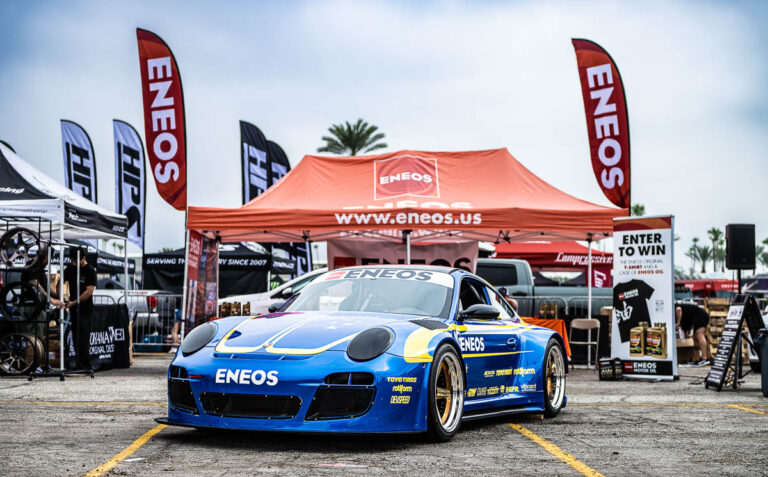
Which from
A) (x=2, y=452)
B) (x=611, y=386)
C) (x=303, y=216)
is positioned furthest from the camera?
(x=303, y=216)

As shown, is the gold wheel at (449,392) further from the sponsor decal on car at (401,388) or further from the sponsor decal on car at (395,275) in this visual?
the sponsor decal on car at (395,275)

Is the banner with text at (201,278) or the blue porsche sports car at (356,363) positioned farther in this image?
the banner with text at (201,278)

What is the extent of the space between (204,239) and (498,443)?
1011 cm

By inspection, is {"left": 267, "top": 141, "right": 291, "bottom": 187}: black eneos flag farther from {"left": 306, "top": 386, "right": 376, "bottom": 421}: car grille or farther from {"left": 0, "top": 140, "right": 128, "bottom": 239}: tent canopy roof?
{"left": 306, "top": 386, "right": 376, "bottom": 421}: car grille

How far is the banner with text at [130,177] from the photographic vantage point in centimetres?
2502

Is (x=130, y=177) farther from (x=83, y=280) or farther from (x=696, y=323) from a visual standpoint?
(x=696, y=323)

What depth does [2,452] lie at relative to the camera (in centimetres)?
548

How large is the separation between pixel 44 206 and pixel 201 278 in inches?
132

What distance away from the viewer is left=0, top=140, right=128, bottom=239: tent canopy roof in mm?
12641

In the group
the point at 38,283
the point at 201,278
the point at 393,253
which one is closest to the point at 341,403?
the point at 38,283

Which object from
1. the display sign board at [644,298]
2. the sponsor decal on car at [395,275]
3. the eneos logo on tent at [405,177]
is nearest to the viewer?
the sponsor decal on car at [395,275]

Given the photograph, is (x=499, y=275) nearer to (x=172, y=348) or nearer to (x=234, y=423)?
(x=172, y=348)

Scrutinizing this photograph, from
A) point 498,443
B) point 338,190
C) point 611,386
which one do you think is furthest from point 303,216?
point 498,443

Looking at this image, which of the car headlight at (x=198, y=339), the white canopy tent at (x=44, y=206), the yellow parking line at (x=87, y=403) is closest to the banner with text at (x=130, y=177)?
the white canopy tent at (x=44, y=206)
